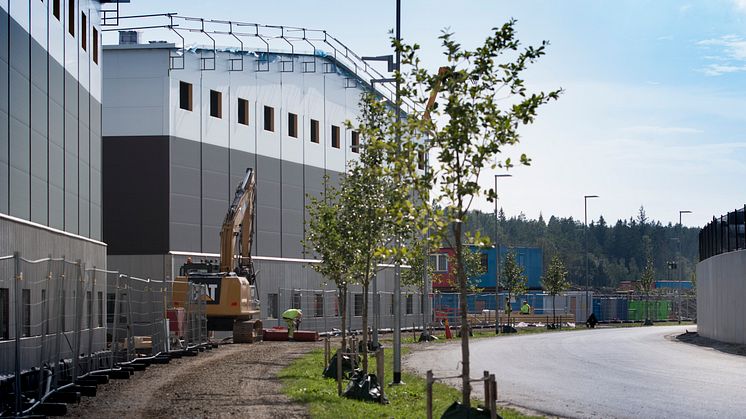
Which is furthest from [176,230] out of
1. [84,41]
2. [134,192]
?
[84,41]

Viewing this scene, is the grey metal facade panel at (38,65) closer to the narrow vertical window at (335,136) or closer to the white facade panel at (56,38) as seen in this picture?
the white facade panel at (56,38)

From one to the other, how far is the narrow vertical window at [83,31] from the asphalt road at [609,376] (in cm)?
1525

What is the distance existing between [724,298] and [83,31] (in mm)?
28871

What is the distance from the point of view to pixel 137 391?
21125mm

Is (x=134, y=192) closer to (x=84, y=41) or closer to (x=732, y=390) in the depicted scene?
(x=84, y=41)

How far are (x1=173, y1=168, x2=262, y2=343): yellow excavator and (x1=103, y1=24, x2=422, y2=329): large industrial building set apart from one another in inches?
294

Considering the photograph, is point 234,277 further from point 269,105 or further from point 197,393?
point 197,393

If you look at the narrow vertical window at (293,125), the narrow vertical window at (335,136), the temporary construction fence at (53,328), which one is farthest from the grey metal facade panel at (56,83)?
the narrow vertical window at (335,136)

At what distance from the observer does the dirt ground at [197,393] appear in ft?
57.2

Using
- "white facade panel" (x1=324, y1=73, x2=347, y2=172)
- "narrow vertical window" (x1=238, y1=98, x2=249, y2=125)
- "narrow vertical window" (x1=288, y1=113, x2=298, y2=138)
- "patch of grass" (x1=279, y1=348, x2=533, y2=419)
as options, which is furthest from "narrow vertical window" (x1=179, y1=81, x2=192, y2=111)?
"patch of grass" (x1=279, y1=348, x2=533, y2=419)

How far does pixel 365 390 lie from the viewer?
20094 mm

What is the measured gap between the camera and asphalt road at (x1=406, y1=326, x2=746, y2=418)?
2083cm

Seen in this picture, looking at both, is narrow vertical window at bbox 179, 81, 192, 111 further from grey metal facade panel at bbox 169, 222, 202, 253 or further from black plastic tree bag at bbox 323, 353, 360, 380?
black plastic tree bag at bbox 323, 353, 360, 380

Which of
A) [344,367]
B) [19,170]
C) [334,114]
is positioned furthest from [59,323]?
[334,114]
